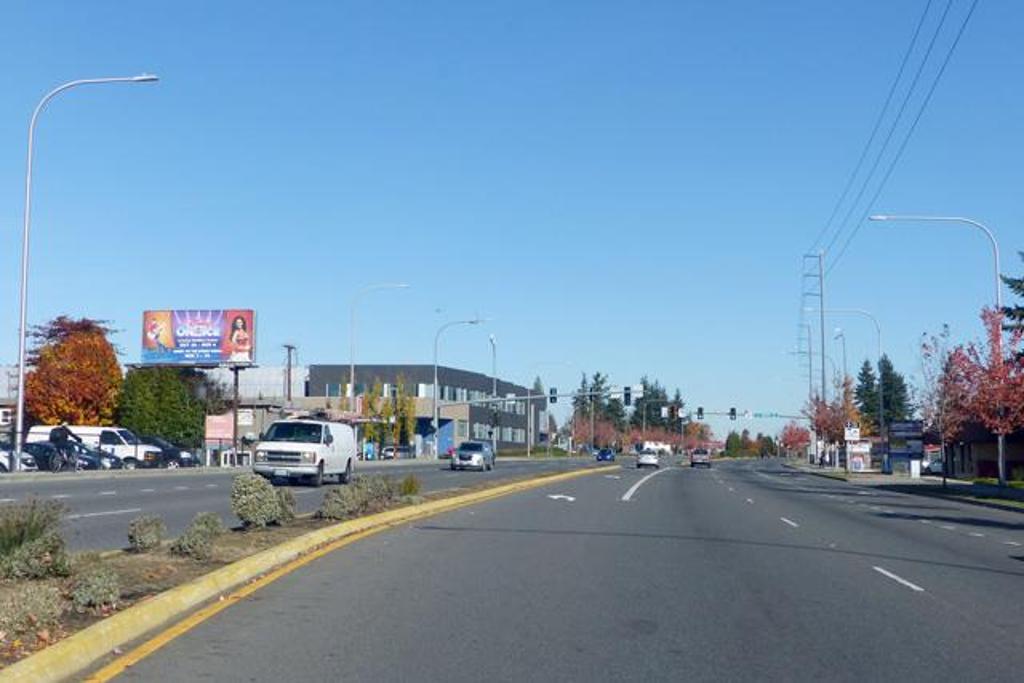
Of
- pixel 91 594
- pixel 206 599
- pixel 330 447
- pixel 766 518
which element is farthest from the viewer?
pixel 330 447

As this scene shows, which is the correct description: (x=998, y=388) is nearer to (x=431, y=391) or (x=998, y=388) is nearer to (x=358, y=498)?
(x=358, y=498)

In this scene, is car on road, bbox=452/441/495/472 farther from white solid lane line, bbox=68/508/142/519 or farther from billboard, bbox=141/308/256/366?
white solid lane line, bbox=68/508/142/519

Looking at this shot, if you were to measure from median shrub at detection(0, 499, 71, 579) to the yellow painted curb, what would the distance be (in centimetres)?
127

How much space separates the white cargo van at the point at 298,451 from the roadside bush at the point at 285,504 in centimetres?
1822

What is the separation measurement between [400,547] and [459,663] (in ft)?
28.9

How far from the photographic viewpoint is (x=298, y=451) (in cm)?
3734

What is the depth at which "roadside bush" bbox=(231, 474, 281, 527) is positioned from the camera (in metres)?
17.8

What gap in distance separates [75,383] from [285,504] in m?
67.5

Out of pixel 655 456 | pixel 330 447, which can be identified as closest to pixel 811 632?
pixel 330 447

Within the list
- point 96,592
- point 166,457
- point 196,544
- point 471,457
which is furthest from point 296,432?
point 96,592

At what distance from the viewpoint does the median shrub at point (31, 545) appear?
11625 millimetres

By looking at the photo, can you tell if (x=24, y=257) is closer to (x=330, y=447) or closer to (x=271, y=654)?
(x=330, y=447)

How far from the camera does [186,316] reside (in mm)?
80375

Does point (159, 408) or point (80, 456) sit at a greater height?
point (159, 408)
